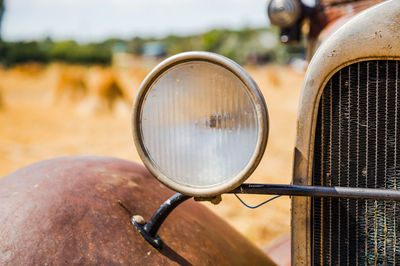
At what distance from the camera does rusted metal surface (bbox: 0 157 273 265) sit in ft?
4.02

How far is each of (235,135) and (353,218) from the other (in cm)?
51

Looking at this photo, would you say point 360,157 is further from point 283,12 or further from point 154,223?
point 283,12

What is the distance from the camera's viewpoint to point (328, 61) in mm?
1232

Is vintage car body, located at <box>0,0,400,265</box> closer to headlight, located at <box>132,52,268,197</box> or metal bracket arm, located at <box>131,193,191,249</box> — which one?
metal bracket arm, located at <box>131,193,191,249</box>

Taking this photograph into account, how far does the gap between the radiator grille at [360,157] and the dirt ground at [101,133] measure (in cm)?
261

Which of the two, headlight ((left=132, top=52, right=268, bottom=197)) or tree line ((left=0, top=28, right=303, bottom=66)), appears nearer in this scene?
headlight ((left=132, top=52, right=268, bottom=197))

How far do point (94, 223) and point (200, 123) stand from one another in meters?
0.52

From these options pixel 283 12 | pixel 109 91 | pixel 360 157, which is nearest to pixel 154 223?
pixel 360 157

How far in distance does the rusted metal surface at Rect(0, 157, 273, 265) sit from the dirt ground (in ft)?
7.83

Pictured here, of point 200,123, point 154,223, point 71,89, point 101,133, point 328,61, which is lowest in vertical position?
point 101,133

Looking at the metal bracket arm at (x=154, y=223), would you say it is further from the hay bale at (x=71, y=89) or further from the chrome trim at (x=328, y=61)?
the hay bale at (x=71, y=89)

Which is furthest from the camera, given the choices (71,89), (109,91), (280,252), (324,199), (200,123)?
(71,89)

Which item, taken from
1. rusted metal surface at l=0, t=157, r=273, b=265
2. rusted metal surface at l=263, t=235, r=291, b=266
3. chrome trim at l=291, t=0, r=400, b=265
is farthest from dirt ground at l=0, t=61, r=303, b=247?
chrome trim at l=291, t=0, r=400, b=265

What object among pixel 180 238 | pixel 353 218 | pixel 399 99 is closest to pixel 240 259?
pixel 180 238
